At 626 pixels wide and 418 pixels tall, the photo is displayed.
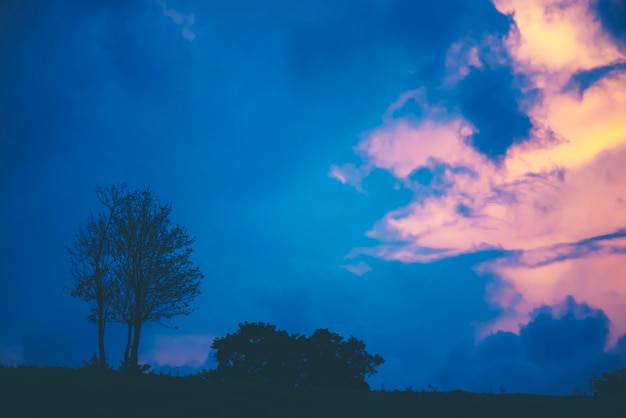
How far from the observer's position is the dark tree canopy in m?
65.8

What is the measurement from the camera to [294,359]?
67.1 metres

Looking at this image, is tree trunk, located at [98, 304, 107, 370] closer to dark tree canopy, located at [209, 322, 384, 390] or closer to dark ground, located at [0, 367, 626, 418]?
dark ground, located at [0, 367, 626, 418]

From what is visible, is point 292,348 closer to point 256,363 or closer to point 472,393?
point 256,363

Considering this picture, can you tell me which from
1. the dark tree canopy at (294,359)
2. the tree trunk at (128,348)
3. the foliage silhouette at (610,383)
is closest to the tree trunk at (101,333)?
the tree trunk at (128,348)

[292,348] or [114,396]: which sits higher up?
[292,348]

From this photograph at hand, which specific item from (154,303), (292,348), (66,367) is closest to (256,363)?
(292,348)

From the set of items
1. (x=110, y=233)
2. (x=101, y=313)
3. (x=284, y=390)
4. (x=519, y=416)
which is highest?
(x=110, y=233)

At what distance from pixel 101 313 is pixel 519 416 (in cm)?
3040

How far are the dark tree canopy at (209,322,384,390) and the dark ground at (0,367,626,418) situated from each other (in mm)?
37699

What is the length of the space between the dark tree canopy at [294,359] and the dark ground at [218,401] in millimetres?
37699

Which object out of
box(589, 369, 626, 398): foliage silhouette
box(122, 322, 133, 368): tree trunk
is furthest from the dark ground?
box(589, 369, 626, 398): foliage silhouette

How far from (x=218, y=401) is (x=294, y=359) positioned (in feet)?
147

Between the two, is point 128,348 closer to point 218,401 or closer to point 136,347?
point 136,347

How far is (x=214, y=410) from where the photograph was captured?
2158cm
